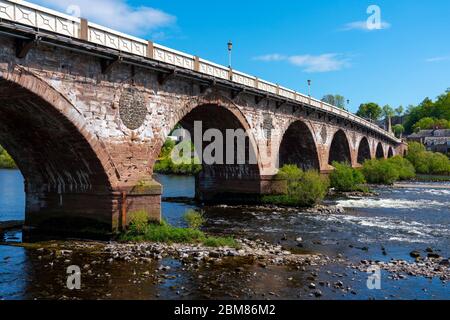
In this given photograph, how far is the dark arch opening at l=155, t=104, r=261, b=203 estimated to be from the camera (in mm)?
33469

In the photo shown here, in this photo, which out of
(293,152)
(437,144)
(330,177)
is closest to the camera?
(330,177)

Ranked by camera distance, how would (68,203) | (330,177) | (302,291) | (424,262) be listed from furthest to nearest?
(330,177), (68,203), (424,262), (302,291)

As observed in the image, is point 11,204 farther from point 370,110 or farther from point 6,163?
point 370,110

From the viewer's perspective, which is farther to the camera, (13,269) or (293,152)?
(293,152)

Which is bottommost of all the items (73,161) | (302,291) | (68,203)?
(302,291)

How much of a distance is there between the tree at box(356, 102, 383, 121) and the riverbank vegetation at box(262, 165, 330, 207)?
147365 millimetres

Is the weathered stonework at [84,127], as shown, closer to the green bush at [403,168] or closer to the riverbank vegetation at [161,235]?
the riverbank vegetation at [161,235]

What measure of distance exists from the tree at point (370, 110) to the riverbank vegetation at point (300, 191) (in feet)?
483

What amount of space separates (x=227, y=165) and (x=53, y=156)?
18212mm

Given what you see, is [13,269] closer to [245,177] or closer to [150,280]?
[150,280]

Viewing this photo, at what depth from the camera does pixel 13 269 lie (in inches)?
603

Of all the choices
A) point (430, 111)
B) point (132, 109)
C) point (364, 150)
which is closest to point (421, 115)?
point (430, 111)
